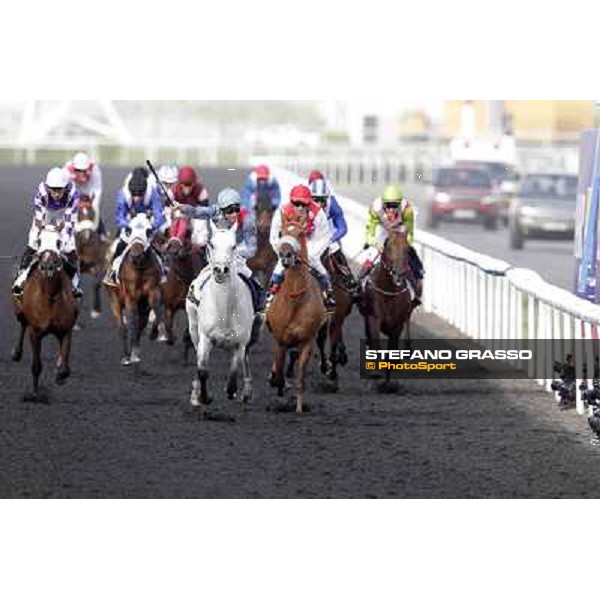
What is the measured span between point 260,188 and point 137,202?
4036 millimetres

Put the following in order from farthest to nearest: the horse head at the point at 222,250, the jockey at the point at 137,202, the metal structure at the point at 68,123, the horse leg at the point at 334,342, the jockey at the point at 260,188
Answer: the metal structure at the point at 68,123 < the jockey at the point at 260,188 < the jockey at the point at 137,202 < the horse leg at the point at 334,342 < the horse head at the point at 222,250

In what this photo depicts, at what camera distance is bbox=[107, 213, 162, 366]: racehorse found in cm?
1712

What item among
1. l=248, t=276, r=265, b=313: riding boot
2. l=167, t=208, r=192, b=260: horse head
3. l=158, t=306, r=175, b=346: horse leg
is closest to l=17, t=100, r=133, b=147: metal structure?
l=158, t=306, r=175, b=346: horse leg

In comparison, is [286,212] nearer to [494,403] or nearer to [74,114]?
[494,403]

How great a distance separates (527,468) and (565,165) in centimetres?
4757

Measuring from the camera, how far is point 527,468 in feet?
41.7

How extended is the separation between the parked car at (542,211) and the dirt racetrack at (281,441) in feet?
56.6

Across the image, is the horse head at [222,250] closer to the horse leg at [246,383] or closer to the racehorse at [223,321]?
the racehorse at [223,321]

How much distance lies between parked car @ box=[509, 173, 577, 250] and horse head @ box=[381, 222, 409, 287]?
18514 mm

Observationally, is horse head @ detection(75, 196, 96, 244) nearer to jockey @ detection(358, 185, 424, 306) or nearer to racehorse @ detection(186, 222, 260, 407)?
jockey @ detection(358, 185, 424, 306)

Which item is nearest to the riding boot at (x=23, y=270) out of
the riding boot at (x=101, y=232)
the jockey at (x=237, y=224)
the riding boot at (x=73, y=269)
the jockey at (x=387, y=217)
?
the riding boot at (x=73, y=269)

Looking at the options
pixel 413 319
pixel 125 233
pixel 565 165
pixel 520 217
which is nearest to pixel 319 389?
pixel 125 233

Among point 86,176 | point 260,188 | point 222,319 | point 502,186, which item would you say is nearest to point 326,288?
point 222,319

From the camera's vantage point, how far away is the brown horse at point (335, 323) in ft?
52.3
